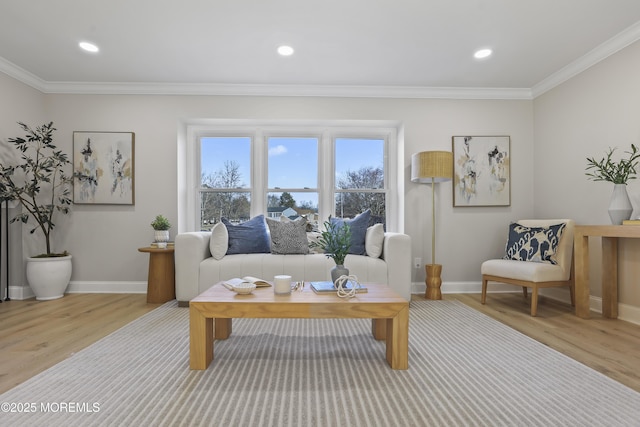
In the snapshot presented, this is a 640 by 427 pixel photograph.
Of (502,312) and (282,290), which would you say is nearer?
(282,290)

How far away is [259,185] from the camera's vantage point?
4.45 m

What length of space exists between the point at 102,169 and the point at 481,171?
4595 mm

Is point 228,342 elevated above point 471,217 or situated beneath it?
situated beneath

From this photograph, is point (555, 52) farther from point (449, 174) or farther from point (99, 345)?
point (99, 345)

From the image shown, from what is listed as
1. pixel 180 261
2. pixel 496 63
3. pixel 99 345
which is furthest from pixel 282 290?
pixel 496 63

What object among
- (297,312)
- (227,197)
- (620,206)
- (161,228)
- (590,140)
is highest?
(590,140)

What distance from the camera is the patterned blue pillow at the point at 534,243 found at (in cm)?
330

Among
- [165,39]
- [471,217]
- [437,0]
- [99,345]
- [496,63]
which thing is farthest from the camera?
[471,217]

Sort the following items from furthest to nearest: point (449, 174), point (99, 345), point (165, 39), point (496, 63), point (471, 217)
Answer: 1. point (471, 217)
2. point (449, 174)
3. point (496, 63)
4. point (165, 39)
5. point (99, 345)

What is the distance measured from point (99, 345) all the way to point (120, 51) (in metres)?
2.67

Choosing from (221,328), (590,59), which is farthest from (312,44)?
(590,59)

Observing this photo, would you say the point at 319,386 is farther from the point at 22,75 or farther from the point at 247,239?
the point at 22,75

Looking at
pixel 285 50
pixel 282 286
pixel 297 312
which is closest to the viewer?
pixel 297 312

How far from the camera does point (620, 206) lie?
2.84m
